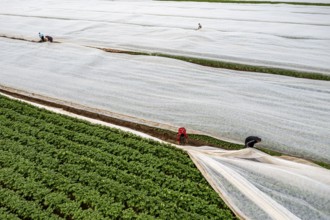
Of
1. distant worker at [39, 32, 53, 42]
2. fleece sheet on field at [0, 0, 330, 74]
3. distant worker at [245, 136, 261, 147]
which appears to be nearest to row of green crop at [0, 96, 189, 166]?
distant worker at [245, 136, 261, 147]

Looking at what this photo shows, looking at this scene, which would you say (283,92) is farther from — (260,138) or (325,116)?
(260,138)

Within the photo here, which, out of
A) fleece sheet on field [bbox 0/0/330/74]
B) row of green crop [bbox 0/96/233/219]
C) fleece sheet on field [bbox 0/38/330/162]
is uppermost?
fleece sheet on field [bbox 0/0/330/74]

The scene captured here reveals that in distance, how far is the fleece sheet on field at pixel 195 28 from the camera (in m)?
9.95

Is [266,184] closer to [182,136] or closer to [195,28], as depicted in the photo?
[182,136]

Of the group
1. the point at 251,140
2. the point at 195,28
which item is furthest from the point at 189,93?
the point at 195,28

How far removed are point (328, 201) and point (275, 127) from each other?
2.03 m

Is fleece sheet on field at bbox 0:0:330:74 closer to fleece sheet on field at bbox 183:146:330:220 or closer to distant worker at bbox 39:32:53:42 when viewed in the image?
distant worker at bbox 39:32:53:42

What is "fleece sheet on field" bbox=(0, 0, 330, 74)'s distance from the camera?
392 inches

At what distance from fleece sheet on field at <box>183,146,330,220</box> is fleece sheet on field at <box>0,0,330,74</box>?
4.54 meters

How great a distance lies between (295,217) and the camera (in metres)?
4.45

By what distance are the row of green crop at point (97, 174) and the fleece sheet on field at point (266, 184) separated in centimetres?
Answer: 24

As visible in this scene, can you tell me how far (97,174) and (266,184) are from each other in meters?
3.13

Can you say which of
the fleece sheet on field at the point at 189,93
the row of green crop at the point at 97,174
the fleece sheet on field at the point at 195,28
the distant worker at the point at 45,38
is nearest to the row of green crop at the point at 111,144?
the row of green crop at the point at 97,174

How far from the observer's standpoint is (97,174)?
579 centimetres
